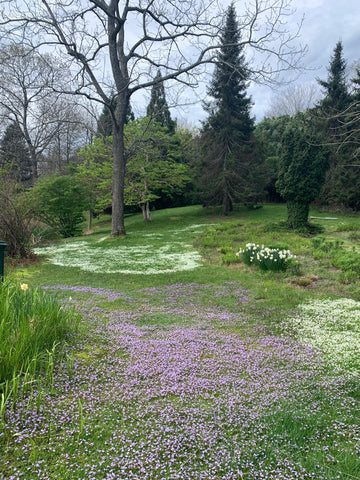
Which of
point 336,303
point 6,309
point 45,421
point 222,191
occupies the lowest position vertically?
point 336,303

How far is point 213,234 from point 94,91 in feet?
27.6

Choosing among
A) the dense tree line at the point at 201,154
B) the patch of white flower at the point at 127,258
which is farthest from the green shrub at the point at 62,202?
the patch of white flower at the point at 127,258

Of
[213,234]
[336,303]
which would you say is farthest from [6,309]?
[213,234]

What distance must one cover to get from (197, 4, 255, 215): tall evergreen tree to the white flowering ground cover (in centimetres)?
795

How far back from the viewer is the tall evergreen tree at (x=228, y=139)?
20734 millimetres

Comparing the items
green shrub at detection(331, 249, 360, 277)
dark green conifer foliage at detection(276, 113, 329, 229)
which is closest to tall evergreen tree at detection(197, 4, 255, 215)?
dark green conifer foliage at detection(276, 113, 329, 229)

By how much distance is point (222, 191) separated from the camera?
69.9ft

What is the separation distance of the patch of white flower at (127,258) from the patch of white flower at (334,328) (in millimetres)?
4128

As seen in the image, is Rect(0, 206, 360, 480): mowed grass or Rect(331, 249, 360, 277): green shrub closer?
Rect(0, 206, 360, 480): mowed grass

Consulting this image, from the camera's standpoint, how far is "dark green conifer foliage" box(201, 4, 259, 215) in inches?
816

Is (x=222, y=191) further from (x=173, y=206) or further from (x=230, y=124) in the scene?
(x=173, y=206)

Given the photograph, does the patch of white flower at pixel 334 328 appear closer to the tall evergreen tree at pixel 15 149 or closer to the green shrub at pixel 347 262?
the green shrub at pixel 347 262

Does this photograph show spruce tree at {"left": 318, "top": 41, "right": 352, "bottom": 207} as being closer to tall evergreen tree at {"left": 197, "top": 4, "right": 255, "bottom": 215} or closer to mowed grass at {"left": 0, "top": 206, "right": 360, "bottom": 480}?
tall evergreen tree at {"left": 197, "top": 4, "right": 255, "bottom": 215}

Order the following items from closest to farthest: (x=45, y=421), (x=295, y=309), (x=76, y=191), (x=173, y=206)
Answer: (x=45, y=421)
(x=295, y=309)
(x=76, y=191)
(x=173, y=206)
